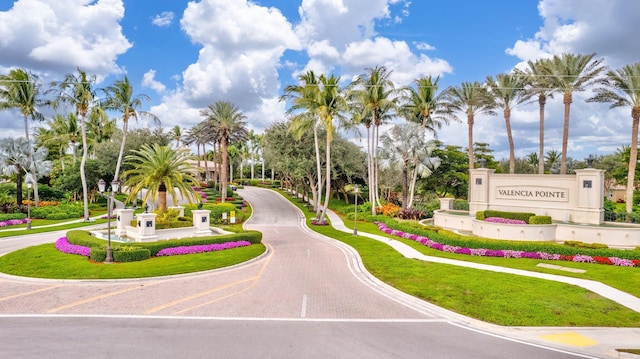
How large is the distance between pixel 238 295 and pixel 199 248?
8.95 metres

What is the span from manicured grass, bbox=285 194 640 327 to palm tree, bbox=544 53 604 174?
79.8 ft

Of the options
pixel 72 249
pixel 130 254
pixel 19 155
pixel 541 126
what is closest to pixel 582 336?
pixel 130 254

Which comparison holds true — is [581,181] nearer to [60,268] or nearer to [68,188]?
[60,268]

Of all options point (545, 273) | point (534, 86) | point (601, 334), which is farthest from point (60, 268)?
point (534, 86)

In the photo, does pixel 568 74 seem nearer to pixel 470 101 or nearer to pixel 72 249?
pixel 470 101

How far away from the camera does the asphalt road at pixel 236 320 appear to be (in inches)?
377

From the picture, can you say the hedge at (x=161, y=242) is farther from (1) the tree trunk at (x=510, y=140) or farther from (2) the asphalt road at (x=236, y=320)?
(1) the tree trunk at (x=510, y=140)

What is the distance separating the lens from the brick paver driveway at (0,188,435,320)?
12.6m

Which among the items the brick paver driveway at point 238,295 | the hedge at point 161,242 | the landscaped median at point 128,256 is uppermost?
the hedge at point 161,242

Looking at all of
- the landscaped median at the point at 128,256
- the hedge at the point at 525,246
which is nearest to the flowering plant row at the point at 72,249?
the landscaped median at the point at 128,256

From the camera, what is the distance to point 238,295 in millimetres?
14523

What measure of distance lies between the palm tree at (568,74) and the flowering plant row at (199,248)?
33.5m

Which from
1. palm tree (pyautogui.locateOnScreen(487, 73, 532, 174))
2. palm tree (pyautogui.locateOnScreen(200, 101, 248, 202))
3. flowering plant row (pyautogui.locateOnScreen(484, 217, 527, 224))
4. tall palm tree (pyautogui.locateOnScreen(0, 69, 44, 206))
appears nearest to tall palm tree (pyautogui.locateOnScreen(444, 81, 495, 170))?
palm tree (pyautogui.locateOnScreen(487, 73, 532, 174))

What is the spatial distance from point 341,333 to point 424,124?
3527 cm
